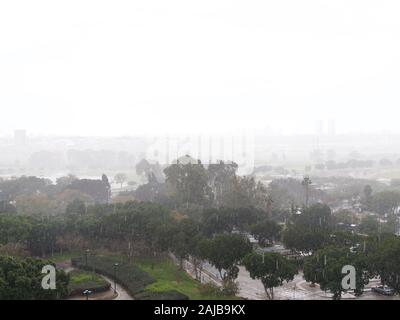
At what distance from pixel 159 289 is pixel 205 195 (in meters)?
24.8

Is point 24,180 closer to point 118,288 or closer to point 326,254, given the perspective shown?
point 118,288

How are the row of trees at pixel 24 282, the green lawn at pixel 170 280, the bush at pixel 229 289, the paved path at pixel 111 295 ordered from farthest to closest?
the paved path at pixel 111 295 → the green lawn at pixel 170 280 → the bush at pixel 229 289 → the row of trees at pixel 24 282

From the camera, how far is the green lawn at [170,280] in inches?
1054

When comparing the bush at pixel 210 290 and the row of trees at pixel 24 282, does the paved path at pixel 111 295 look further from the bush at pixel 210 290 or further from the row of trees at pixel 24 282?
the bush at pixel 210 290

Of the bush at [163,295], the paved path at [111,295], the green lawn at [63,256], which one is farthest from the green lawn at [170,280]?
the green lawn at [63,256]

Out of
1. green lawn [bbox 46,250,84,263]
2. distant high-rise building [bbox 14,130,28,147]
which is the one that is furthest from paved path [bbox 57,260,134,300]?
distant high-rise building [bbox 14,130,28,147]

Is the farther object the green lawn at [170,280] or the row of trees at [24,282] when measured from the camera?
the green lawn at [170,280]

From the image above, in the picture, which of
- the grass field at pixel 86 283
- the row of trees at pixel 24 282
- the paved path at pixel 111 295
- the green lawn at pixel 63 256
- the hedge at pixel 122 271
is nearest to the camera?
the row of trees at pixel 24 282

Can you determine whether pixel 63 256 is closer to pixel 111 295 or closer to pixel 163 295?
pixel 111 295

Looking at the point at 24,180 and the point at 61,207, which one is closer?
the point at 61,207

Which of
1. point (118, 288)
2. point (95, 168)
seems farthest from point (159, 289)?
point (95, 168)
